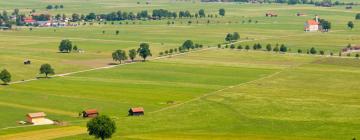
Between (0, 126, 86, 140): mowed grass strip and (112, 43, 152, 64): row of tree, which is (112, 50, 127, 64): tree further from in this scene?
(0, 126, 86, 140): mowed grass strip

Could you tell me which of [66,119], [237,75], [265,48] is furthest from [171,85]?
[265,48]

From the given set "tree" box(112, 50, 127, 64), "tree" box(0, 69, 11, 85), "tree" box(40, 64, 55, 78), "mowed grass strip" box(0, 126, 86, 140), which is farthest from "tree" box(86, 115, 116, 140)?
"tree" box(112, 50, 127, 64)

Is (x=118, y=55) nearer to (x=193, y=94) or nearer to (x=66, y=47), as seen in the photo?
(x=66, y=47)

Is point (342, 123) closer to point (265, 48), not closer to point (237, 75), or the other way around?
point (237, 75)

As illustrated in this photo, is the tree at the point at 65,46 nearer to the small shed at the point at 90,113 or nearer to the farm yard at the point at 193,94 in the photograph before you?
the farm yard at the point at 193,94

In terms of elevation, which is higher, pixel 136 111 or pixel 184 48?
pixel 184 48

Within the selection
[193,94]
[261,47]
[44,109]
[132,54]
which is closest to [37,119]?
[44,109]
